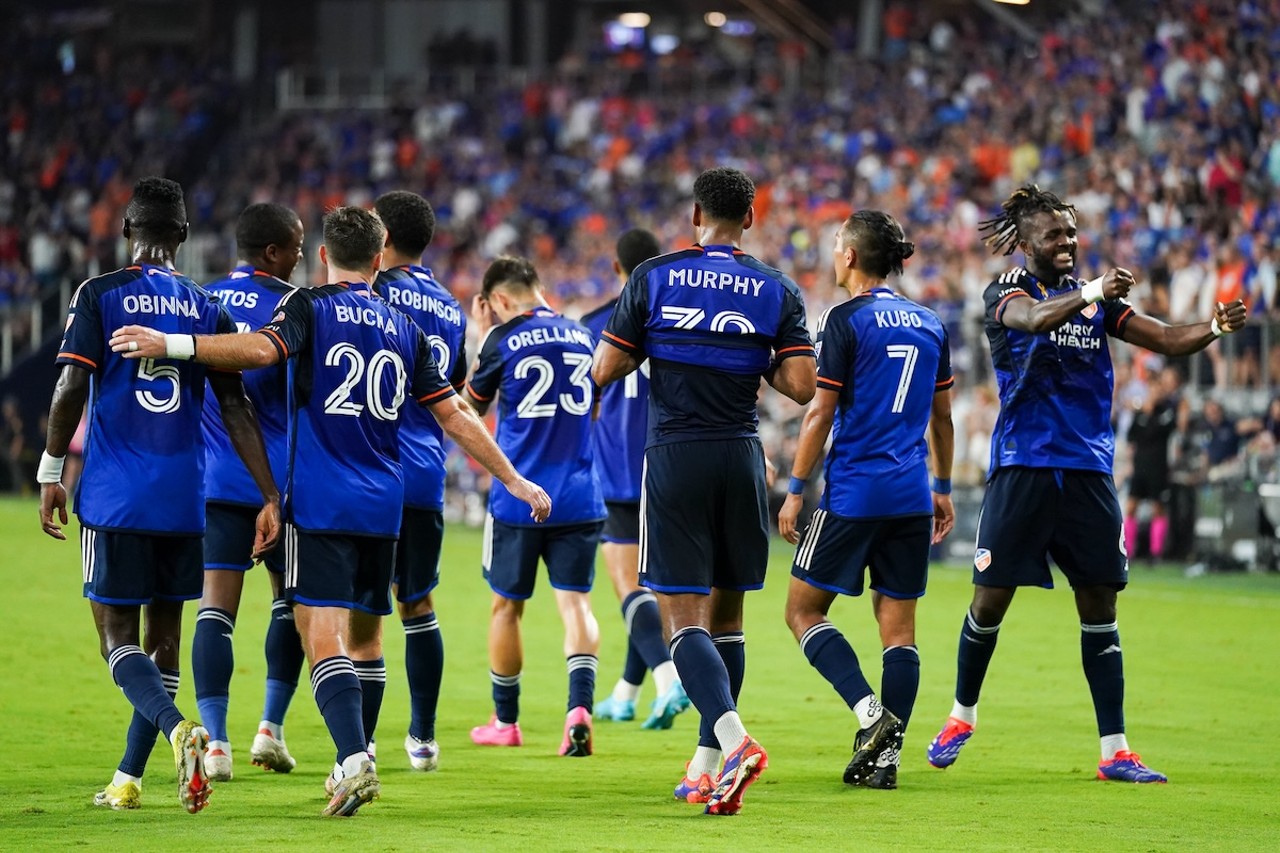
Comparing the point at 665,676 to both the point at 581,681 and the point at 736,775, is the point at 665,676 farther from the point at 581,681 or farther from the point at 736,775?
the point at 736,775

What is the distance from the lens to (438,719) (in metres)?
9.66

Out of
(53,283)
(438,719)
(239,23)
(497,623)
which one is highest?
(239,23)

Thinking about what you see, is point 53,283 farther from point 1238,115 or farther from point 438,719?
point 438,719

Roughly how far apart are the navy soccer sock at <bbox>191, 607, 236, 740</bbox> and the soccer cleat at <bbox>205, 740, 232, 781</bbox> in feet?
0.18

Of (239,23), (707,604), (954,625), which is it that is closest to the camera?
(707,604)

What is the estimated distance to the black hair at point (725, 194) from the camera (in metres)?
7.10

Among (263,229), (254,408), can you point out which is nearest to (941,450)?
(254,408)

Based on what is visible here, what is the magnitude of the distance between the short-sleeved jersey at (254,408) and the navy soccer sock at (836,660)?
8.07 ft

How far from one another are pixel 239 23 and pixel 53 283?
402 inches

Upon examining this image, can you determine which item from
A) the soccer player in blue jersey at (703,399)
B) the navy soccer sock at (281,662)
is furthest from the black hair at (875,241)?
the navy soccer sock at (281,662)

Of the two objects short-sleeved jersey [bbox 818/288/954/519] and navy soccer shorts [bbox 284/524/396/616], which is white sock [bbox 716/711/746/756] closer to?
short-sleeved jersey [bbox 818/288/954/519]

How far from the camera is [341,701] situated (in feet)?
21.5

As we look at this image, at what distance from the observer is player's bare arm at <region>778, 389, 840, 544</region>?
24.0 ft

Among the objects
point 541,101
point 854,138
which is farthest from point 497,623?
point 541,101
